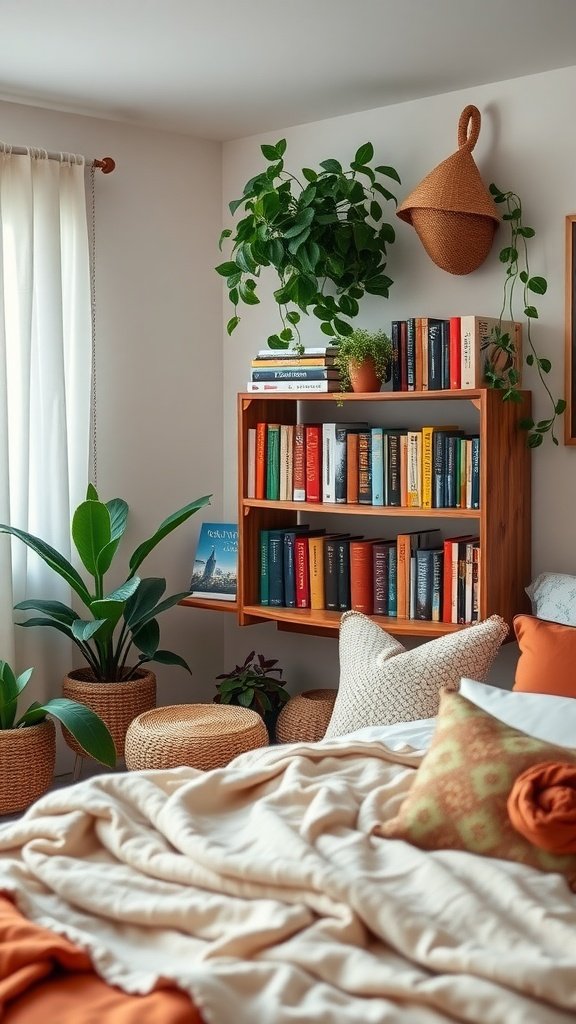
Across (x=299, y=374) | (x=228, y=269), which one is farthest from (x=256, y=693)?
(x=228, y=269)

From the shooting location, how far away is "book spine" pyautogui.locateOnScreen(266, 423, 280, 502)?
4.19m

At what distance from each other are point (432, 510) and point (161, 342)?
142 cm

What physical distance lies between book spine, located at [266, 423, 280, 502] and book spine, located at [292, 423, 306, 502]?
7 cm

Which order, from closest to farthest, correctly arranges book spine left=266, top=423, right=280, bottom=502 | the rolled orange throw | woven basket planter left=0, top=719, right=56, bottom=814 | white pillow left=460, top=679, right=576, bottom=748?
the rolled orange throw → white pillow left=460, top=679, right=576, bottom=748 → woven basket planter left=0, top=719, right=56, bottom=814 → book spine left=266, top=423, right=280, bottom=502

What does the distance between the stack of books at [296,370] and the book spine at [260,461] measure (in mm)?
150

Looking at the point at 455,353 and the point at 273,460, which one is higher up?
the point at 455,353

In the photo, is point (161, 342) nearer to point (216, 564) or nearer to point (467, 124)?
point (216, 564)

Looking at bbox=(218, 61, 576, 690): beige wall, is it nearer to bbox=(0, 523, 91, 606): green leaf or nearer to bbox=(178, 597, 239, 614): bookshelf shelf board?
bbox=(178, 597, 239, 614): bookshelf shelf board

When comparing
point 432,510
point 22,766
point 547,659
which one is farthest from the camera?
point 432,510

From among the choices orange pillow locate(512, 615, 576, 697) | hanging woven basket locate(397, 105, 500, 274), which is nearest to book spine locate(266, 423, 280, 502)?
hanging woven basket locate(397, 105, 500, 274)

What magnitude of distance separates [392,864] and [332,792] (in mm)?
284

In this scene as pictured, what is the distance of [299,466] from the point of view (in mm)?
4141

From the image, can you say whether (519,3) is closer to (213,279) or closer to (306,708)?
(213,279)

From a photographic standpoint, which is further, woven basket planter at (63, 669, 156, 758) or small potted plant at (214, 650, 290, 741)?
small potted plant at (214, 650, 290, 741)
